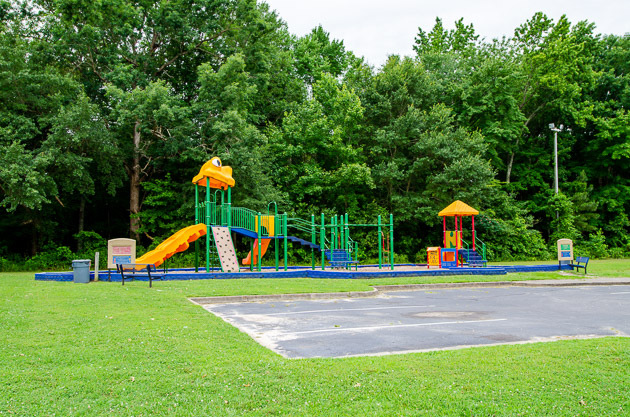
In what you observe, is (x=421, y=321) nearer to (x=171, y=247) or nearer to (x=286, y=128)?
(x=171, y=247)

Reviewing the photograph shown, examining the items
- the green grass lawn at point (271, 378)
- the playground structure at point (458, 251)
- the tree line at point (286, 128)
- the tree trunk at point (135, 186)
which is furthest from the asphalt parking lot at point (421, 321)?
the tree trunk at point (135, 186)

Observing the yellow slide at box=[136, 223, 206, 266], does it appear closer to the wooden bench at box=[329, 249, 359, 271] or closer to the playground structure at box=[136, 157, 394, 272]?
the playground structure at box=[136, 157, 394, 272]

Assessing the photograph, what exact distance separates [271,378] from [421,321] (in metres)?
5.34

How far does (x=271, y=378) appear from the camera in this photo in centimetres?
546

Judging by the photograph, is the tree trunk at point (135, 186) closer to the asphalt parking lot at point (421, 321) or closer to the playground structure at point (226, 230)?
the playground structure at point (226, 230)

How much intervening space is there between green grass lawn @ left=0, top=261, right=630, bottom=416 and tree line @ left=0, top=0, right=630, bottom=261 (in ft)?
66.1

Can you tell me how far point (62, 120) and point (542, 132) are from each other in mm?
Answer: 37315

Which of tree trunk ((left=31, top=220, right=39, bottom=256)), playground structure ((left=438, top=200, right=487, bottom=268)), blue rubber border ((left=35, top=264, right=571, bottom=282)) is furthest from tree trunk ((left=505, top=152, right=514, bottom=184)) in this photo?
tree trunk ((left=31, top=220, right=39, bottom=256))

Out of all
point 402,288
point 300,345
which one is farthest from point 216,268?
point 300,345

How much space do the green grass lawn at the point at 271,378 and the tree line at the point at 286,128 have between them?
66.1 ft

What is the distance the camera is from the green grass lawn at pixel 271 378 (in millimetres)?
4668

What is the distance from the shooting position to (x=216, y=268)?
987 inches

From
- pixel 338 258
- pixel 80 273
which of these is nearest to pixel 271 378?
pixel 80 273

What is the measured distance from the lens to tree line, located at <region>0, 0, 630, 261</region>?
27.5m
